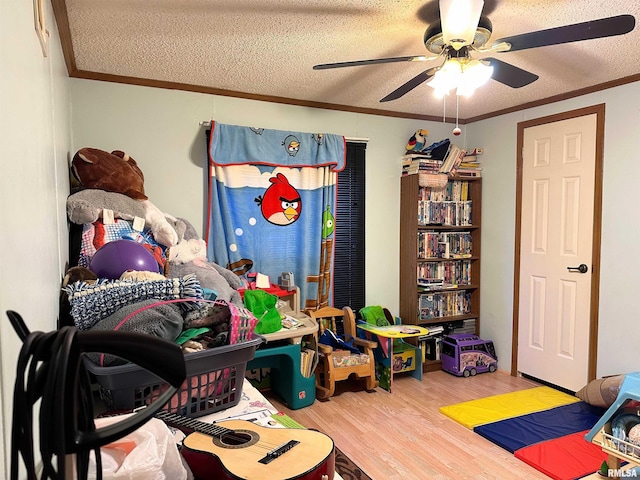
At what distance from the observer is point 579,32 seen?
1660 mm

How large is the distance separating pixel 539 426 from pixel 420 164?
6.96 ft

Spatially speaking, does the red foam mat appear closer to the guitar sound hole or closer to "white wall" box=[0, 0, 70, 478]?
the guitar sound hole

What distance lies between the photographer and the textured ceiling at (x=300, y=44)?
193 centimetres

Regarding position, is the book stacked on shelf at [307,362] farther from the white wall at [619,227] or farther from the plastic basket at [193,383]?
the white wall at [619,227]

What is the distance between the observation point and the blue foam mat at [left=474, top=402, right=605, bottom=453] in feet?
8.71

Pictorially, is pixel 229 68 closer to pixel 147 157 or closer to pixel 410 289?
pixel 147 157

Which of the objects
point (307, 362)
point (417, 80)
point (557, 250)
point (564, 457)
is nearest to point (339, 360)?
point (307, 362)

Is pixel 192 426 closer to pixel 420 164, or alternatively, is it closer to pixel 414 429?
pixel 414 429

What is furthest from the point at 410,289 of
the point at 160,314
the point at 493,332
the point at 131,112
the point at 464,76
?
the point at 160,314

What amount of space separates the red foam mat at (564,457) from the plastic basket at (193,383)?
1919 millimetres

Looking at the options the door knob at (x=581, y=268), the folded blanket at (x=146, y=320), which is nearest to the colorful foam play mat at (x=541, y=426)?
the door knob at (x=581, y=268)

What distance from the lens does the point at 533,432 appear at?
2.75 metres

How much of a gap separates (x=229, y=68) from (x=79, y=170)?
41.4 inches

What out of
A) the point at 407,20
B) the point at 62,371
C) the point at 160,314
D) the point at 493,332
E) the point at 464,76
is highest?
the point at 407,20
